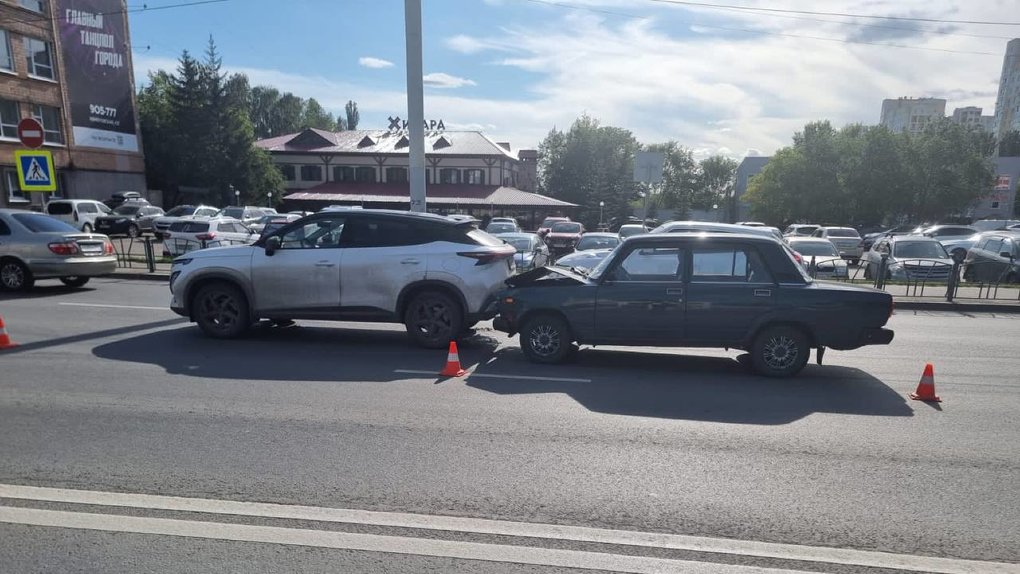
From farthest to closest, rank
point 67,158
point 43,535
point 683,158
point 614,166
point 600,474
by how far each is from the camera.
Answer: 1. point 683,158
2. point 614,166
3. point 67,158
4. point 600,474
5. point 43,535

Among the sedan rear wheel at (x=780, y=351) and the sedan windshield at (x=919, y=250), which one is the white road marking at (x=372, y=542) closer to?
the sedan rear wheel at (x=780, y=351)

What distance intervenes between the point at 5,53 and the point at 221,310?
34800 millimetres

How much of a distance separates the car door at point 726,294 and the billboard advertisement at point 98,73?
40.7m

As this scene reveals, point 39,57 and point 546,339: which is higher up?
point 39,57

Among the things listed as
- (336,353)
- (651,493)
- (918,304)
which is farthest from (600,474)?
(918,304)

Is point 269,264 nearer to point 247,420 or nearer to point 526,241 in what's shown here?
point 247,420

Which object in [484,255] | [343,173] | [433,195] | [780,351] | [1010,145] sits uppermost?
[1010,145]

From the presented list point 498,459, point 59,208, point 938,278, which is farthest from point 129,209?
point 938,278

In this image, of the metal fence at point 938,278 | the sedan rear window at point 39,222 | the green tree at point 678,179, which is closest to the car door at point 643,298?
the metal fence at point 938,278

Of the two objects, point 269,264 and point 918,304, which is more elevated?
point 269,264

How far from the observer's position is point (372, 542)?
10.9 feet

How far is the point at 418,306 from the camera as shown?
8.14 metres

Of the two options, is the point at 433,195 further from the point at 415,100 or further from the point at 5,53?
the point at 415,100

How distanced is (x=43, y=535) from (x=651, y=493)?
147 inches
